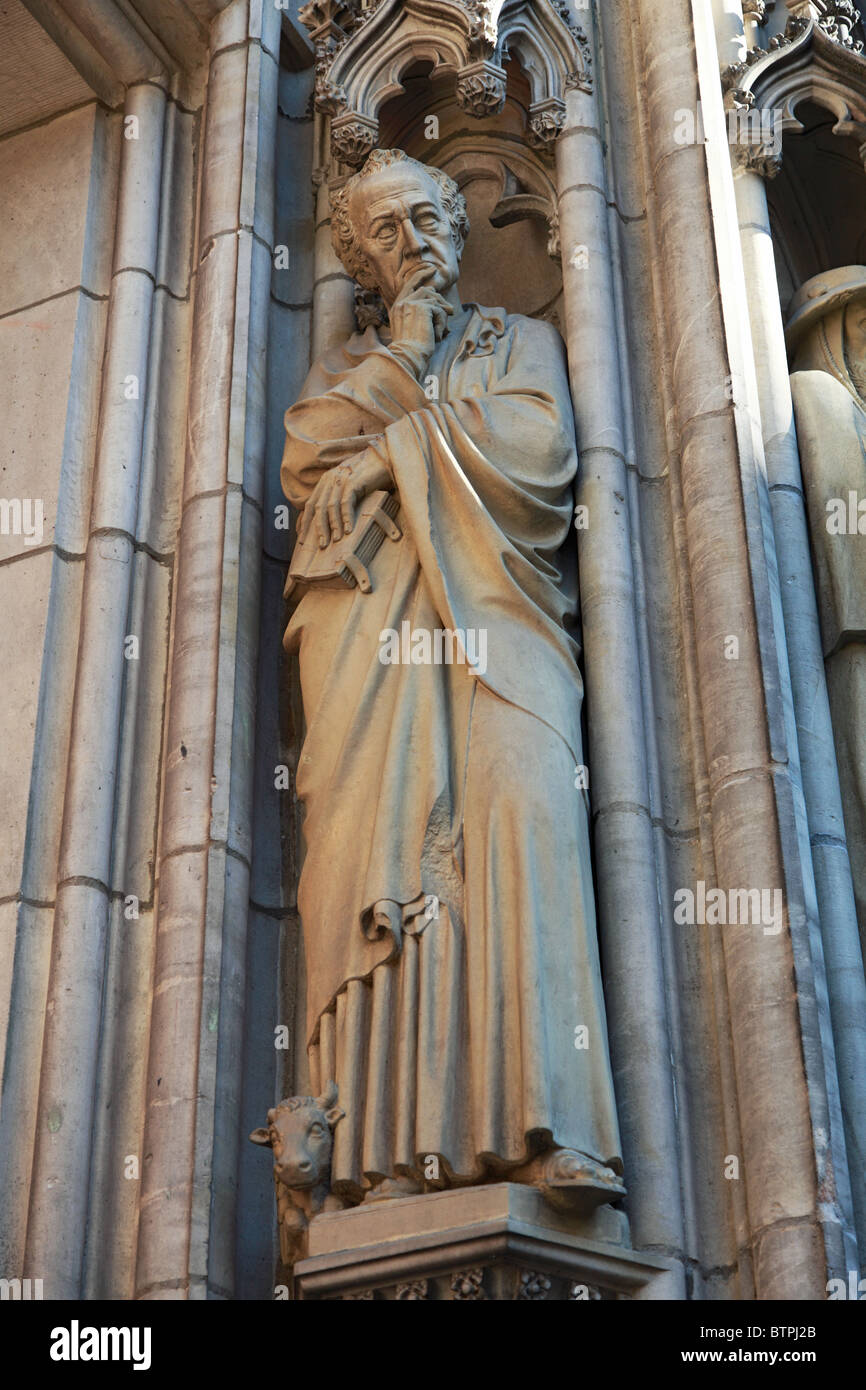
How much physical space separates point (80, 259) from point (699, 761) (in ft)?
7.54

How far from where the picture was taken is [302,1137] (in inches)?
171

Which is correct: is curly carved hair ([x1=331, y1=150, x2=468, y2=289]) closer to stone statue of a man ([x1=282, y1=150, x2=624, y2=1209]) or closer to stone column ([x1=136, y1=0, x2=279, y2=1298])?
stone statue of a man ([x1=282, y1=150, x2=624, y2=1209])

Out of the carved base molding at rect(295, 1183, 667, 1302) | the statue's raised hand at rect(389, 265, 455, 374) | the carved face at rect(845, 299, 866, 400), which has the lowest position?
the carved base molding at rect(295, 1183, 667, 1302)

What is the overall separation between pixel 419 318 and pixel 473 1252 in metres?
2.37

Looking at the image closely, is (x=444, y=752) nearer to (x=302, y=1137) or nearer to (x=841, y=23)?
(x=302, y=1137)

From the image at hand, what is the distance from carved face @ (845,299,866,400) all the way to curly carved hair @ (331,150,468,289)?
3.47ft

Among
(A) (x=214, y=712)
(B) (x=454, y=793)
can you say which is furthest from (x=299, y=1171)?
(A) (x=214, y=712)

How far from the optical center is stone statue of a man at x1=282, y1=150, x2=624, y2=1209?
4.29 metres

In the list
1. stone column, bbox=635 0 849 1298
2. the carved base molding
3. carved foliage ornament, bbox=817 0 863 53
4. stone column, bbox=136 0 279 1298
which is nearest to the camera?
the carved base molding

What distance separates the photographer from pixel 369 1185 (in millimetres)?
4297

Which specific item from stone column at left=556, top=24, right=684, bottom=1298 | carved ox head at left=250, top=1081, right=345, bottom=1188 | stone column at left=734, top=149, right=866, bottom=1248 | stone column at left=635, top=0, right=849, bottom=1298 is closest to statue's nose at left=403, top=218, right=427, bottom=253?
stone column at left=556, top=24, right=684, bottom=1298

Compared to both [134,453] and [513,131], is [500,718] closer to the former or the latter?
[134,453]

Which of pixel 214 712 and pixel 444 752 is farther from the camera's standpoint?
pixel 214 712
